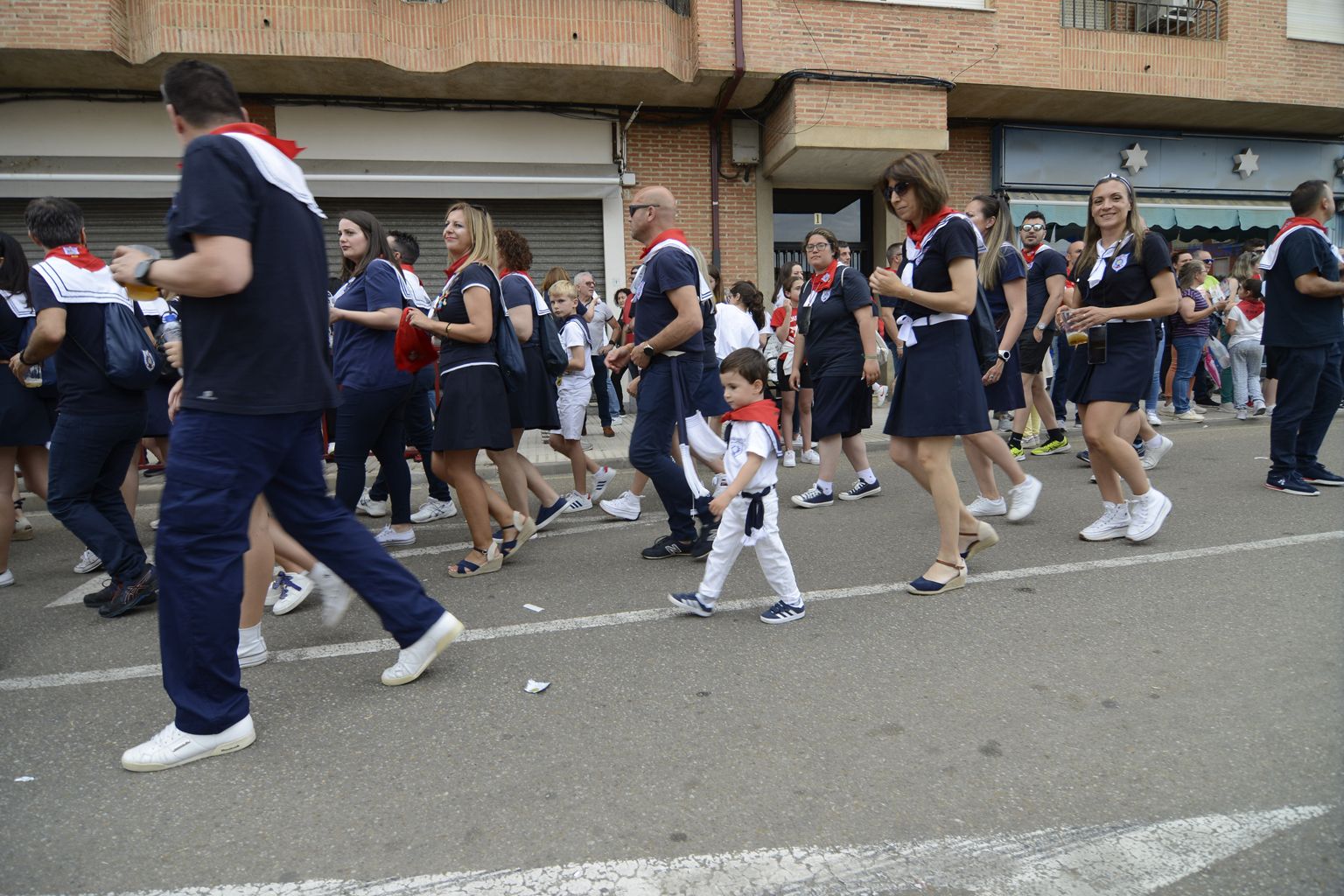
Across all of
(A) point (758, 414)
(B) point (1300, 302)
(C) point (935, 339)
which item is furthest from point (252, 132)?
(B) point (1300, 302)

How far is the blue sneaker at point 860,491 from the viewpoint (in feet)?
20.7

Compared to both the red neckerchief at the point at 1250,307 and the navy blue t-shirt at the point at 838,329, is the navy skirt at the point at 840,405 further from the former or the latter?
the red neckerchief at the point at 1250,307

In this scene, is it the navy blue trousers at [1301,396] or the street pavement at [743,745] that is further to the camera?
the navy blue trousers at [1301,396]

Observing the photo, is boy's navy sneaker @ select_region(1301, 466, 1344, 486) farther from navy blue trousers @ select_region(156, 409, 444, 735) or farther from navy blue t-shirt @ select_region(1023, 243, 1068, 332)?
navy blue trousers @ select_region(156, 409, 444, 735)

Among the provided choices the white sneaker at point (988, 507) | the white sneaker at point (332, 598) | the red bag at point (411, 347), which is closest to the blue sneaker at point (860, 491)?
the white sneaker at point (988, 507)

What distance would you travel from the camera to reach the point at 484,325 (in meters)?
4.27

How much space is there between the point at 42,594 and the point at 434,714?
3.09 meters

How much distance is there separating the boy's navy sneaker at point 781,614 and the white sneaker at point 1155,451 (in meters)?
4.59

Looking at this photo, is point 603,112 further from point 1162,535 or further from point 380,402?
point 1162,535

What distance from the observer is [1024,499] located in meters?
5.28

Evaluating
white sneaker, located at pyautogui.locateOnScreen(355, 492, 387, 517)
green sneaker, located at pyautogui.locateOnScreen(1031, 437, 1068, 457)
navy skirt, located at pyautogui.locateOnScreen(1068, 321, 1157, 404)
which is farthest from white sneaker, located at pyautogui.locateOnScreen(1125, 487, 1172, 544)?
white sneaker, located at pyautogui.locateOnScreen(355, 492, 387, 517)

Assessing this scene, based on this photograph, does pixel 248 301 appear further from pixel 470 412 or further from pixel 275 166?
pixel 470 412

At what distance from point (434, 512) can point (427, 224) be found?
25.7 ft

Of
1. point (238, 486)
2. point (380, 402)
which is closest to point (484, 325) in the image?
point (380, 402)
